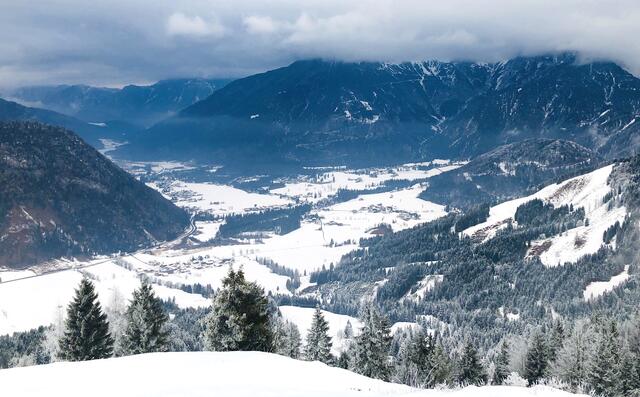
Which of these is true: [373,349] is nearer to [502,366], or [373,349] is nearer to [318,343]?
[318,343]

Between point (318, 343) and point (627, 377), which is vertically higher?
point (627, 377)

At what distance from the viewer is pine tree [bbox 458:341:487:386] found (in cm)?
8088

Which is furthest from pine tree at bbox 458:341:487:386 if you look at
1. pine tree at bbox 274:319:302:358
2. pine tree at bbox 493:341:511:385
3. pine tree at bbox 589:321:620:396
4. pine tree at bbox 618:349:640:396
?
pine tree at bbox 274:319:302:358

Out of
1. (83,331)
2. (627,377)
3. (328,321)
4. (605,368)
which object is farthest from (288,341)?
(328,321)

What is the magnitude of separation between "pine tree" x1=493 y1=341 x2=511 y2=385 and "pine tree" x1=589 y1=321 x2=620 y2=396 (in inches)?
802

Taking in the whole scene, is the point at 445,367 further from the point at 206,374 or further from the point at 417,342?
the point at 206,374

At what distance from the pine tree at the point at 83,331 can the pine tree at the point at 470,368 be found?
49.6 meters

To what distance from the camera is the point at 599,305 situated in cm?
18988

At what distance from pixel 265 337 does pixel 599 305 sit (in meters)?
171

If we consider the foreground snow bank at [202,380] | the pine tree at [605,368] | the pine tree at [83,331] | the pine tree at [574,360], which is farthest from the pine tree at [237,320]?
the pine tree at [574,360]

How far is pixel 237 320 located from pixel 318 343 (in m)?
31.0

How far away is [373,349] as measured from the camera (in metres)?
72.1

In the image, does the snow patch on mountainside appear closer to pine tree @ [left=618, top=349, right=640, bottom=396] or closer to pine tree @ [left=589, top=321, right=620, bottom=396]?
pine tree @ [left=618, top=349, right=640, bottom=396]

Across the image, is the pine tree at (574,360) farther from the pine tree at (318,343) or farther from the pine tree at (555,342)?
the pine tree at (318,343)
